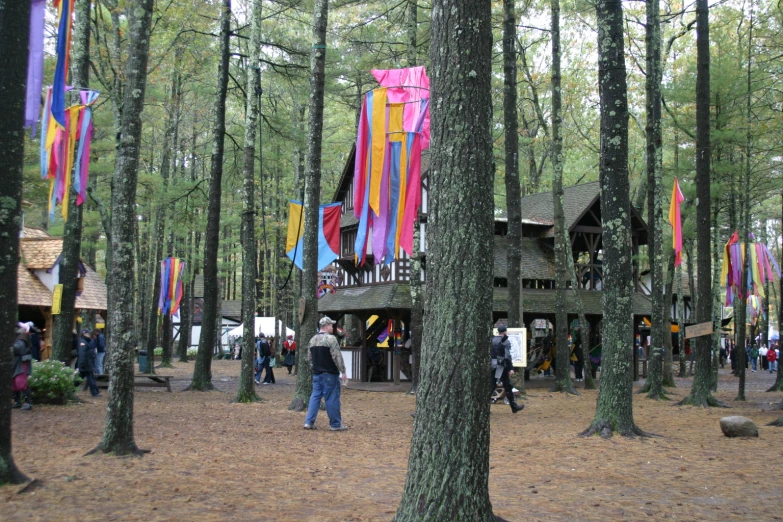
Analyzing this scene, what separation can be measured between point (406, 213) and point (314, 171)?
2.17 m

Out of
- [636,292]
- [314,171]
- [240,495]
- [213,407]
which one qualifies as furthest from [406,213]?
[636,292]

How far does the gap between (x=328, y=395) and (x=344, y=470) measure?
Result: 3.47 meters

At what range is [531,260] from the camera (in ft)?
87.9

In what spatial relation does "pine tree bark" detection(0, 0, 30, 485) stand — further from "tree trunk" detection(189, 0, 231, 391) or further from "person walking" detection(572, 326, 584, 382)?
"person walking" detection(572, 326, 584, 382)

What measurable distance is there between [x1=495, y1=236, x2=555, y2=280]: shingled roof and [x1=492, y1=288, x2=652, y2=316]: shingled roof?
62cm

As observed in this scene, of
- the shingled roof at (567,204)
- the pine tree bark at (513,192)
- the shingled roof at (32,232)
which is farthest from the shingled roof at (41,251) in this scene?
the shingled roof at (567,204)

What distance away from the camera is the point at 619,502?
23.6ft

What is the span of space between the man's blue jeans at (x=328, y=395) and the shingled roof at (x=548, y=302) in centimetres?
1213

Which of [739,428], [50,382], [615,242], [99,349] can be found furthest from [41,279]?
[739,428]

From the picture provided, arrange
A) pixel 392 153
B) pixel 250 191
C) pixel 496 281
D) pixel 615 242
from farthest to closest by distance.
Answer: pixel 496 281, pixel 250 191, pixel 392 153, pixel 615 242

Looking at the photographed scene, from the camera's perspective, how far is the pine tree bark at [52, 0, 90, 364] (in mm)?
15547

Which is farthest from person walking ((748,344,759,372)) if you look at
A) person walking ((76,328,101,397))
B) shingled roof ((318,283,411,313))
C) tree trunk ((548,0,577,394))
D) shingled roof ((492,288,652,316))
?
person walking ((76,328,101,397))

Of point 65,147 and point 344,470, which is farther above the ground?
point 65,147

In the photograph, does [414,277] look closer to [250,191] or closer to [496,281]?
[250,191]
